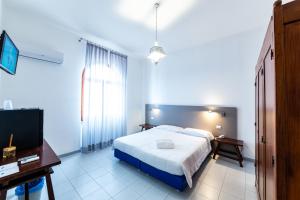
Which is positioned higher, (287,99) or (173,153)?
(287,99)

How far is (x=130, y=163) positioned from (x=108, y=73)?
265 cm

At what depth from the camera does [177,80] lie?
4438mm

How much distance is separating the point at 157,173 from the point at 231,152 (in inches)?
80.7

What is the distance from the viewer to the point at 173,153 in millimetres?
2359

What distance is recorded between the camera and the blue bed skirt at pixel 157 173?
204cm

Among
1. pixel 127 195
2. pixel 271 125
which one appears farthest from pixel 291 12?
pixel 127 195

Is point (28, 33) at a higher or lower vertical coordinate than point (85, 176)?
higher

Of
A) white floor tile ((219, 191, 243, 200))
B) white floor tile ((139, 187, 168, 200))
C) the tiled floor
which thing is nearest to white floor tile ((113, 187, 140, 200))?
the tiled floor

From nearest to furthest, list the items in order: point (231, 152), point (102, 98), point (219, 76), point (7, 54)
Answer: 1. point (7, 54)
2. point (231, 152)
3. point (219, 76)
4. point (102, 98)

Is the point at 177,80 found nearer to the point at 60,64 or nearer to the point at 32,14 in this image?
the point at 60,64

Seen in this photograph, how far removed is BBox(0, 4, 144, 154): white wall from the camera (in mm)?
2613

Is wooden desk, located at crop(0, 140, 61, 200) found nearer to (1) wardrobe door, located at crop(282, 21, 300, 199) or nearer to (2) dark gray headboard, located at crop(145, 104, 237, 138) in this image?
(1) wardrobe door, located at crop(282, 21, 300, 199)

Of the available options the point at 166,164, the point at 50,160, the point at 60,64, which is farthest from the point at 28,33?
the point at 166,164

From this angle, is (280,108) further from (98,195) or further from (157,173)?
(98,195)
